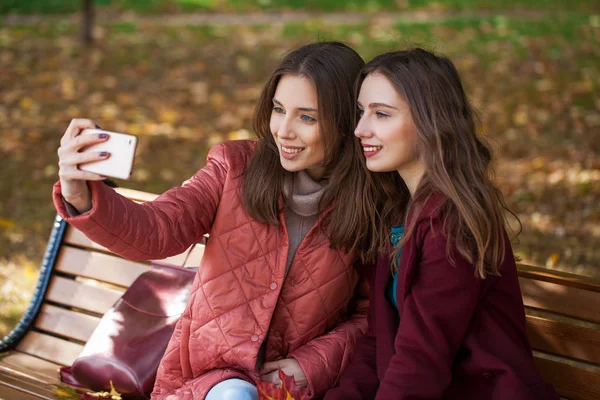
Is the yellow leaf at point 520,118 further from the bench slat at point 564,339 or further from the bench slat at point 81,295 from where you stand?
the bench slat at point 564,339

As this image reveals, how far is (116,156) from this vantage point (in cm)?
242

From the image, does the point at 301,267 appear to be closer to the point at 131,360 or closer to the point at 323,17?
the point at 131,360

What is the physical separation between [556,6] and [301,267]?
45.7 feet

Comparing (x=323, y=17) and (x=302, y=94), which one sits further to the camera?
(x=323, y=17)

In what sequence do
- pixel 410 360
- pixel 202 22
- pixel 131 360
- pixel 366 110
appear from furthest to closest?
pixel 202 22 < pixel 131 360 < pixel 366 110 < pixel 410 360

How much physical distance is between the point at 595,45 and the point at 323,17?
17.7 feet

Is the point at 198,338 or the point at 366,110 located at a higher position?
the point at 366,110

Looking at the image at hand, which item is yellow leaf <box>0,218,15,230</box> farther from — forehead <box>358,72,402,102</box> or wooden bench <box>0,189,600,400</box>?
forehead <box>358,72,402,102</box>

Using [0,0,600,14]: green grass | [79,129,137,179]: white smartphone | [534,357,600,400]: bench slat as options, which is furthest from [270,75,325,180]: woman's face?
[0,0,600,14]: green grass

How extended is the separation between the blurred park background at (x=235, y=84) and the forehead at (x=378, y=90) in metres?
1.69

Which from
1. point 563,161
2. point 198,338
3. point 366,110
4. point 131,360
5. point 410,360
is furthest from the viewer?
point 563,161

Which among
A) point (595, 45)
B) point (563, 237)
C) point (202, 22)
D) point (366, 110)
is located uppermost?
point (202, 22)

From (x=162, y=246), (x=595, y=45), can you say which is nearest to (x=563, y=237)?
(x=162, y=246)

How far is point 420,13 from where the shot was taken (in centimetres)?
1608
